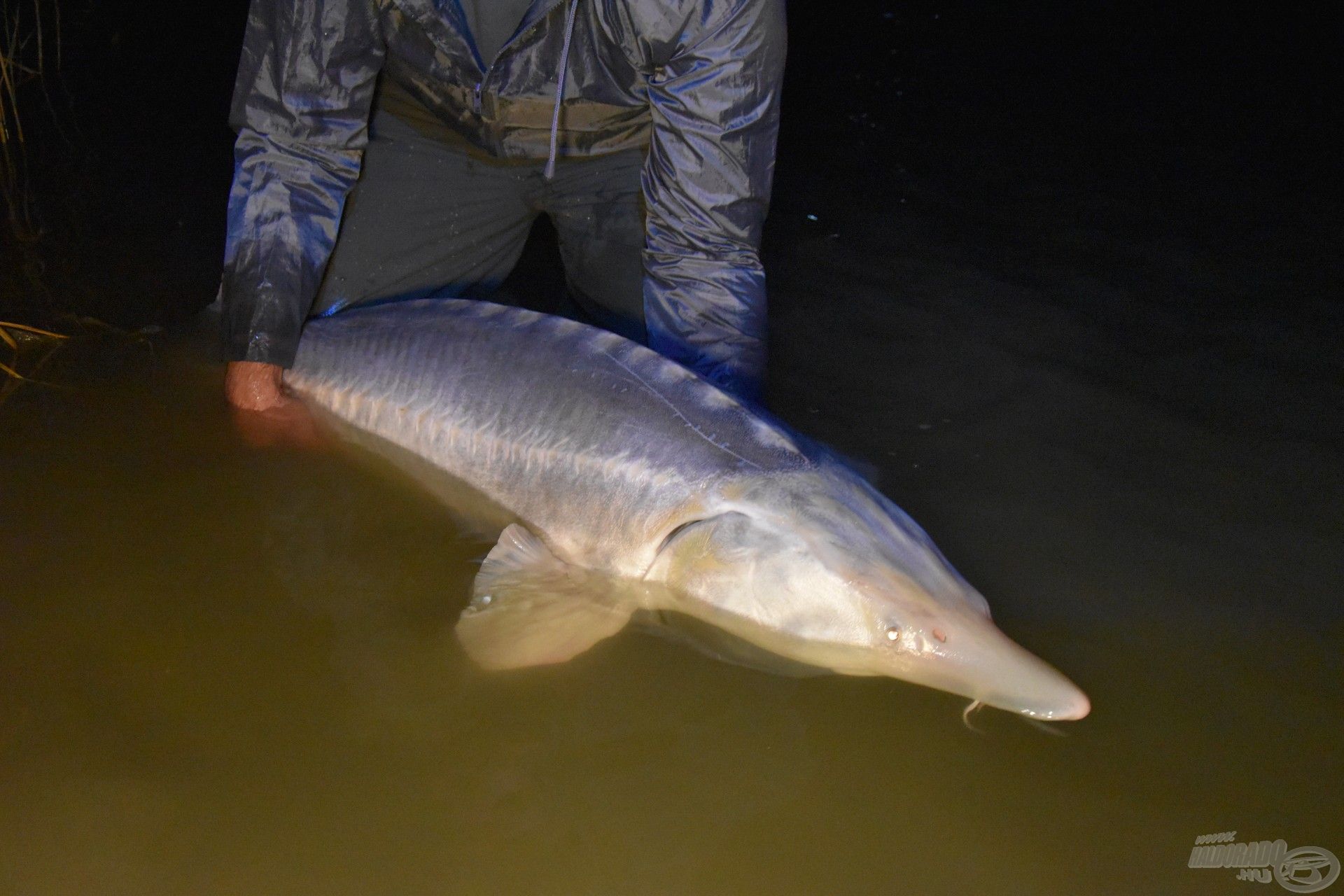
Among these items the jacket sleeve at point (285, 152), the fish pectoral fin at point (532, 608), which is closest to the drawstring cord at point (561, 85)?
the jacket sleeve at point (285, 152)

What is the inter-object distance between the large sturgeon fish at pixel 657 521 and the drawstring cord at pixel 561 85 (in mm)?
505

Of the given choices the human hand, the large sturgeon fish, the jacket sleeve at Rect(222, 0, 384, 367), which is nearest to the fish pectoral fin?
the large sturgeon fish

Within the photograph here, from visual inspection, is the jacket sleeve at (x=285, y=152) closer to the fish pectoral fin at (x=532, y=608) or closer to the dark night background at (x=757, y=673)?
the dark night background at (x=757, y=673)

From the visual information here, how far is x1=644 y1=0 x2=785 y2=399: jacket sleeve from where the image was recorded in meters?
2.49

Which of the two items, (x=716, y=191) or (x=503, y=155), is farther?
(x=503, y=155)

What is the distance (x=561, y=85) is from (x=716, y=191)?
0.48m

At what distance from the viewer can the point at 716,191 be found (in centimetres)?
261

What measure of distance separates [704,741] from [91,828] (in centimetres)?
87

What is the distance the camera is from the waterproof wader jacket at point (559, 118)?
253cm

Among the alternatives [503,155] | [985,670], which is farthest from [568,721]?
[503,155]

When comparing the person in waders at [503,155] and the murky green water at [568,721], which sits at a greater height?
the person in waders at [503,155]

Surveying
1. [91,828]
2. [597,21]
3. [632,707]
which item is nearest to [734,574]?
[632,707]

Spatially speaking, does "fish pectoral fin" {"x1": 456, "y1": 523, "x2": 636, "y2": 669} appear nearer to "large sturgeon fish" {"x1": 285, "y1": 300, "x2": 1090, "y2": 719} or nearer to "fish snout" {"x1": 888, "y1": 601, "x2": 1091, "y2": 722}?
"large sturgeon fish" {"x1": 285, "y1": 300, "x2": 1090, "y2": 719}

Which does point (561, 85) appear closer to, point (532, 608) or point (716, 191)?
point (716, 191)
